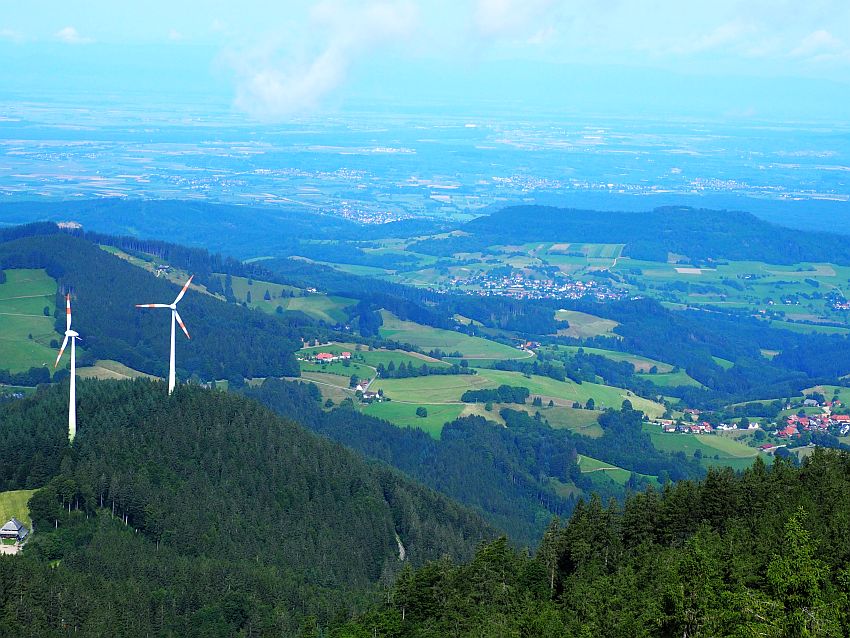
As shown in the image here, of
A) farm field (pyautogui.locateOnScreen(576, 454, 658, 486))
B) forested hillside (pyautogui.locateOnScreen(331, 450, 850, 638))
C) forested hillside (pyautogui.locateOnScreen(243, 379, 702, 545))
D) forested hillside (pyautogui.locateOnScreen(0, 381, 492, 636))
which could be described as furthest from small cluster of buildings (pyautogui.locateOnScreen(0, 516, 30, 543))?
farm field (pyautogui.locateOnScreen(576, 454, 658, 486))

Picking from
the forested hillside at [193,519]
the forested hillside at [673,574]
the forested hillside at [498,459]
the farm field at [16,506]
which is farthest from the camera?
the forested hillside at [498,459]

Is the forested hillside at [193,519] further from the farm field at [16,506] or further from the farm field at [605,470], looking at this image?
the farm field at [605,470]

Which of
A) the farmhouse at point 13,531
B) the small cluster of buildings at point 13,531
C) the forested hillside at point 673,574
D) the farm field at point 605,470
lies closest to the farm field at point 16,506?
the small cluster of buildings at point 13,531

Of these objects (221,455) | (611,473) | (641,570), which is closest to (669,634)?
(641,570)

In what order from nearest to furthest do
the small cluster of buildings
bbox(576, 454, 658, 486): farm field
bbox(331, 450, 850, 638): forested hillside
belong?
bbox(331, 450, 850, 638): forested hillside, the small cluster of buildings, bbox(576, 454, 658, 486): farm field

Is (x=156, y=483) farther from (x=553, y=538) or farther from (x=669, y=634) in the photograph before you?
(x=669, y=634)

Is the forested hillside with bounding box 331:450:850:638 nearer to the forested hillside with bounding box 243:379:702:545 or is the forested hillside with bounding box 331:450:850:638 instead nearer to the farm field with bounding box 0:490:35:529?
the farm field with bounding box 0:490:35:529

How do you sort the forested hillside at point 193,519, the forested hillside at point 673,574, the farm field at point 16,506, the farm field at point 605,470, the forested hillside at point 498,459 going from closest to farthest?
the forested hillside at point 673,574 < the forested hillside at point 193,519 < the farm field at point 16,506 < the forested hillside at point 498,459 < the farm field at point 605,470
